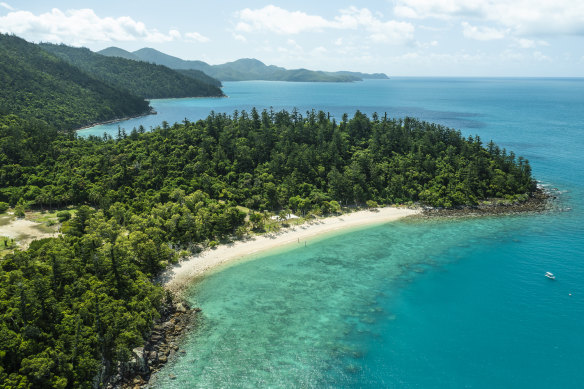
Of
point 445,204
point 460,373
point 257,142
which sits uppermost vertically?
point 257,142

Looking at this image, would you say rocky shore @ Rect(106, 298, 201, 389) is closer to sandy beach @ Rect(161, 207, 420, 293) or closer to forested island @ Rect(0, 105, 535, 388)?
forested island @ Rect(0, 105, 535, 388)

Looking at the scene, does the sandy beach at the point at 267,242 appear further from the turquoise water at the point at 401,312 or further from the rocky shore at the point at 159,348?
the rocky shore at the point at 159,348

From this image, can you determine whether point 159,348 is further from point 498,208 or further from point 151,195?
point 498,208

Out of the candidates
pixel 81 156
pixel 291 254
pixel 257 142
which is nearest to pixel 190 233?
pixel 291 254

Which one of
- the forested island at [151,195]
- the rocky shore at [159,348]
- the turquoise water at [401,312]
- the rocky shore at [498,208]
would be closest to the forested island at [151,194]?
the forested island at [151,195]

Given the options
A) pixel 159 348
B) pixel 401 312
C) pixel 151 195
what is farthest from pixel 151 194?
pixel 401 312

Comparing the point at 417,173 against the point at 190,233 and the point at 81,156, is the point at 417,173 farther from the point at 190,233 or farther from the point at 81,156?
the point at 81,156
